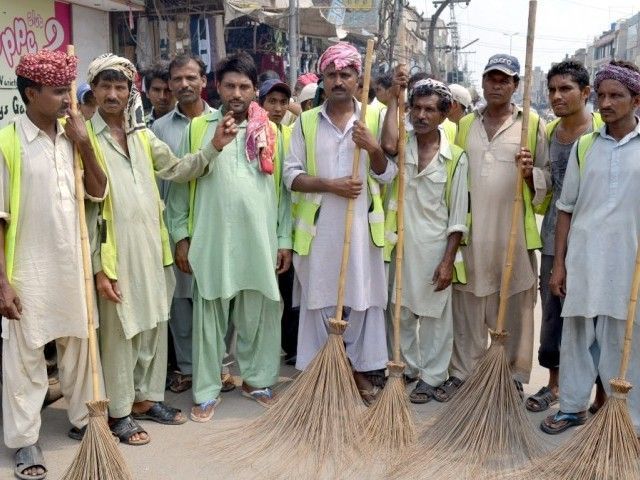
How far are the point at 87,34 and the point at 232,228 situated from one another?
22.9 feet

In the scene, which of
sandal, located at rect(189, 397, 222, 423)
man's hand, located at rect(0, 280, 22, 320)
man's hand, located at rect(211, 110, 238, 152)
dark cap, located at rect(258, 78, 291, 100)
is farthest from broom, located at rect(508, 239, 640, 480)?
dark cap, located at rect(258, 78, 291, 100)

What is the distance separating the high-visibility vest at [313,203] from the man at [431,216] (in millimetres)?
115

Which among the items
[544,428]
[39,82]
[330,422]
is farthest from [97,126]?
[544,428]

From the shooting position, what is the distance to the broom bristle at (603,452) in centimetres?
304

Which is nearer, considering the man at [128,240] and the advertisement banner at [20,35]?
the man at [128,240]

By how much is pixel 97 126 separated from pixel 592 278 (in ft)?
8.46

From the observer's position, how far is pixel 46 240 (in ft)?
10.6

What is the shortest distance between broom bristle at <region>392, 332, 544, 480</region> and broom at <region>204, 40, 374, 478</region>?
36 centimetres

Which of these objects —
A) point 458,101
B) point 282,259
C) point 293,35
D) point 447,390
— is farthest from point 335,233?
point 293,35

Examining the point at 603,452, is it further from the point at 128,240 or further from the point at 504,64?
the point at 128,240

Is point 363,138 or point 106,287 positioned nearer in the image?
point 106,287

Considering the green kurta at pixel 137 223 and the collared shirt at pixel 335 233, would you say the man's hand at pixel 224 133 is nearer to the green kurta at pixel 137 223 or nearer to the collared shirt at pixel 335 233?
the green kurta at pixel 137 223

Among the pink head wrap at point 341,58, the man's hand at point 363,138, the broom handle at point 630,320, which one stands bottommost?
the broom handle at point 630,320

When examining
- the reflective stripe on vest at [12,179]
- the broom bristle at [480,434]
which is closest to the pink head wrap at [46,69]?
the reflective stripe on vest at [12,179]
